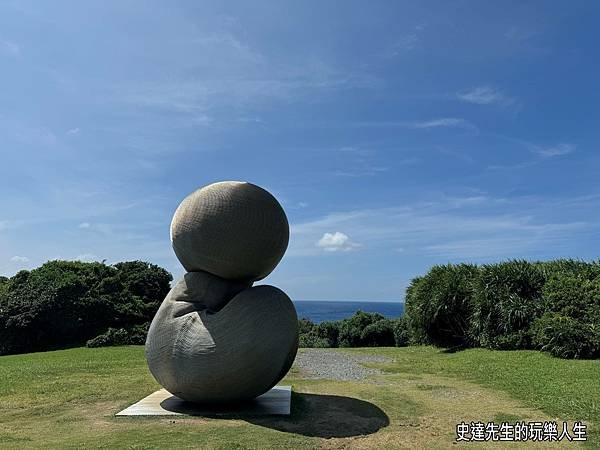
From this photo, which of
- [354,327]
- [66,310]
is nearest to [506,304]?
[354,327]

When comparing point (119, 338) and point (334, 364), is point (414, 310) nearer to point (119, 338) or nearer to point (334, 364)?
point (334, 364)

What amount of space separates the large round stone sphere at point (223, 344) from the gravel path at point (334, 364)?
13.8ft

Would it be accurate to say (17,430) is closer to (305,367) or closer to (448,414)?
(448,414)

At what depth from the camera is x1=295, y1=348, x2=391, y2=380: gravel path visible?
11590mm

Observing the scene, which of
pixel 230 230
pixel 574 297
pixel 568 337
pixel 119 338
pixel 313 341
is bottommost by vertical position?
pixel 313 341

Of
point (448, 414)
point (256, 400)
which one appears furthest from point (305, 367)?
point (448, 414)

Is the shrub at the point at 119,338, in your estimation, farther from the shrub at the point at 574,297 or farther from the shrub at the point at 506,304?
→ the shrub at the point at 574,297

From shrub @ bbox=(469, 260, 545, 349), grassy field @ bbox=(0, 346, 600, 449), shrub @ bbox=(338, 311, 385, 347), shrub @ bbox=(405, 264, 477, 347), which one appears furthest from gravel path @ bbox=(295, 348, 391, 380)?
shrub @ bbox=(338, 311, 385, 347)

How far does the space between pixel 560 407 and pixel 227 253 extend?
17.4 ft

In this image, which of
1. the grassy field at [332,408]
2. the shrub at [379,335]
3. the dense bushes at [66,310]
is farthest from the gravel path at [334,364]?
the dense bushes at [66,310]

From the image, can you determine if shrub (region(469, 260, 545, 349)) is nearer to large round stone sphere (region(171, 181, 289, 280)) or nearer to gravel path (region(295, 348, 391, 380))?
gravel path (region(295, 348, 391, 380))

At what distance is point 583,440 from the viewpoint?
6031 mm

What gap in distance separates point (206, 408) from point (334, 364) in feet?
22.1

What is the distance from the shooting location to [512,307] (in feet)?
52.6
